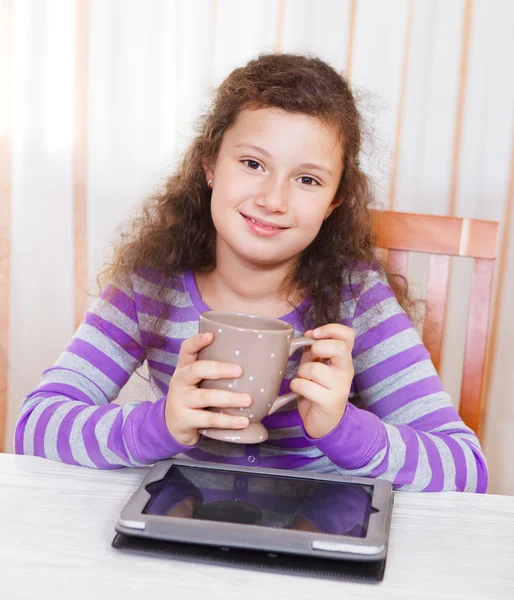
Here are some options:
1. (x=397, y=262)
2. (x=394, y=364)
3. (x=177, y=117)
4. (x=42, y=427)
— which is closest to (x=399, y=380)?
(x=394, y=364)

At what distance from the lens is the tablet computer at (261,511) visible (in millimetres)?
491

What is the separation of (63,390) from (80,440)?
0.55 ft

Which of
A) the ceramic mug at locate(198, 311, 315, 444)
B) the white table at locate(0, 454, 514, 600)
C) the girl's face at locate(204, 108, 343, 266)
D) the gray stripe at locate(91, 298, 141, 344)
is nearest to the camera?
the white table at locate(0, 454, 514, 600)

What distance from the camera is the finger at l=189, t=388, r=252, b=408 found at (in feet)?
1.94

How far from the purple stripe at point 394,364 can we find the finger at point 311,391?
29 cm

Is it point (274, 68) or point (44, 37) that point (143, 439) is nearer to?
point (274, 68)

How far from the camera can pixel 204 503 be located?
555 mm

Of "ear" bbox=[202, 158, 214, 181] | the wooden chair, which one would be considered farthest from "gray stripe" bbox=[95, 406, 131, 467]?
the wooden chair

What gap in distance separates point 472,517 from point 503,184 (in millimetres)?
1245

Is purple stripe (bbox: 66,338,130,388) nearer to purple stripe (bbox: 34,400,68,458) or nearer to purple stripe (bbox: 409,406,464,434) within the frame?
purple stripe (bbox: 34,400,68,458)

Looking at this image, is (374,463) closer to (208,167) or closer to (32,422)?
(32,422)

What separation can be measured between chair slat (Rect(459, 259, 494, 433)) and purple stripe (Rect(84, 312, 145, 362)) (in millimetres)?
500

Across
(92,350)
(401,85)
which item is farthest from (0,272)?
(401,85)

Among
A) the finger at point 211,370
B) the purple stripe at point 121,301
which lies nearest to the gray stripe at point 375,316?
the purple stripe at point 121,301
